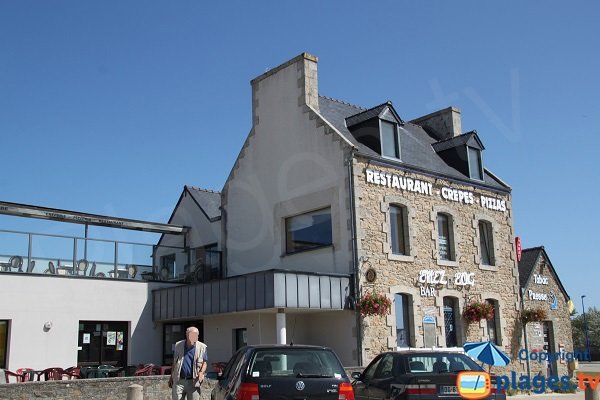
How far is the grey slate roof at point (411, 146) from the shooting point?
21881 mm

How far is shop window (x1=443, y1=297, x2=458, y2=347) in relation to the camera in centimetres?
2180

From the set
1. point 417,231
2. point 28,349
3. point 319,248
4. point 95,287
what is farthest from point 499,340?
point 28,349

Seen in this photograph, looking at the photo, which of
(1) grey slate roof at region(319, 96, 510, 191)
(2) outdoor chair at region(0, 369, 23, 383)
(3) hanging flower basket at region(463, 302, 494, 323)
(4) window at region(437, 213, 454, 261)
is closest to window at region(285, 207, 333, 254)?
(1) grey slate roof at region(319, 96, 510, 191)

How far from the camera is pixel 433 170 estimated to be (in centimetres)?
2239

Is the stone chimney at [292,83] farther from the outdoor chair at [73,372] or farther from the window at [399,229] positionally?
the outdoor chair at [73,372]

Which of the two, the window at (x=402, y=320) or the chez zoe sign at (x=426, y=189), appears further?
the chez zoe sign at (x=426, y=189)

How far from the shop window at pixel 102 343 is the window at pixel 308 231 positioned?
238 inches

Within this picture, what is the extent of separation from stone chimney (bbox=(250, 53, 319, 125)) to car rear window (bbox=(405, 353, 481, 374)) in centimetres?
1212

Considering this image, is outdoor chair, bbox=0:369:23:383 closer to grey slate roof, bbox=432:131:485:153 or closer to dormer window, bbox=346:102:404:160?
dormer window, bbox=346:102:404:160

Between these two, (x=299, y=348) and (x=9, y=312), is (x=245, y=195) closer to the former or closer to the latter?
(x=9, y=312)

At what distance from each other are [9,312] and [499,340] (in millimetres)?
15534

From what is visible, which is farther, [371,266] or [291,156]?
[291,156]

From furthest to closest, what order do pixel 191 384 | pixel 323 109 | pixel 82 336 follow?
pixel 323 109 → pixel 82 336 → pixel 191 384

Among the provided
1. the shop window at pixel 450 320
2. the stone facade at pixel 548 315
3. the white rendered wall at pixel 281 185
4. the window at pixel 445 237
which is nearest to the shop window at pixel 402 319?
the shop window at pixel 450 320
